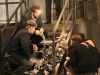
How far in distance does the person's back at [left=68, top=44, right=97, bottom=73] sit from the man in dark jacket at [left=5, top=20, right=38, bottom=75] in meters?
0.95

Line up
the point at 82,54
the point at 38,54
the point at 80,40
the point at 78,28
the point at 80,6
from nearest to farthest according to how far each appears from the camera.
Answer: the point at 82,54 < the point at 80,40 < the point at 38,54 < the point at 78,28 < the point at 80,6

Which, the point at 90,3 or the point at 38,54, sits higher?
the point at 90,3

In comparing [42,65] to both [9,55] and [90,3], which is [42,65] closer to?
[9,55]

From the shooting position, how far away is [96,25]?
7656 millimetres

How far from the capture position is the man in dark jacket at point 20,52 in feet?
16.5

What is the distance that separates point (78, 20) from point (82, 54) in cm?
329

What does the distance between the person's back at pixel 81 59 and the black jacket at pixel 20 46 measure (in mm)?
922

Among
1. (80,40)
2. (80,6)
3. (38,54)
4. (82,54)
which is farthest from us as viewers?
(80,6)

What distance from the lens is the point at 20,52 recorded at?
5141 millimetres

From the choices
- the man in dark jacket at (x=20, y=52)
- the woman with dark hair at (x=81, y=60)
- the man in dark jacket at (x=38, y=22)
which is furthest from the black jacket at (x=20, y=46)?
the woman with dark hair at (x=81, y=60)

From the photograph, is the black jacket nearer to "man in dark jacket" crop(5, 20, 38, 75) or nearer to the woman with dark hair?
"man in dark jacket" crop(5, 20, 38, 75)

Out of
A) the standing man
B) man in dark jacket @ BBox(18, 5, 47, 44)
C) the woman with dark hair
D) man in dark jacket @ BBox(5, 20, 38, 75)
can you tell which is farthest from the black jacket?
the standing man

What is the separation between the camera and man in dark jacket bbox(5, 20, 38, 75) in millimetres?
5016

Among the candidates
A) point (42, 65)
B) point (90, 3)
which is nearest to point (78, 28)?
point (90, 3)
